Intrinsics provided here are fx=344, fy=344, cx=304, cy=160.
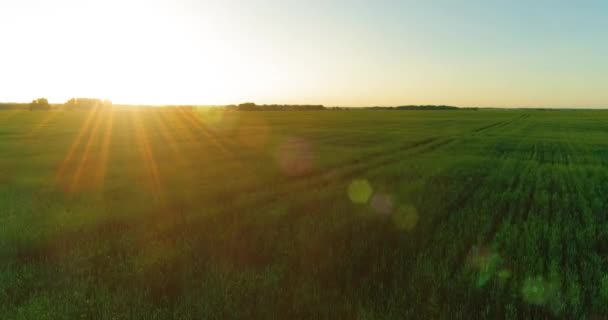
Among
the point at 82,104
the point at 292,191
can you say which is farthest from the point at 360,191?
the point at 82,104

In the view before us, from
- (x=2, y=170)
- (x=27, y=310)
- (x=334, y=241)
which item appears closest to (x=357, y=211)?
(x=334, y=241)

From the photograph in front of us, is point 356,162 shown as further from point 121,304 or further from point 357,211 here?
point 121,304

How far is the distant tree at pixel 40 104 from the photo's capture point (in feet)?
395

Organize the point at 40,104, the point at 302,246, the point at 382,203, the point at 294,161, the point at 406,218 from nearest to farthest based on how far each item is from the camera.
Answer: the point at 302,246
the point at 406,218
the point at 382,203
the point at 294,161
the point at 40,104

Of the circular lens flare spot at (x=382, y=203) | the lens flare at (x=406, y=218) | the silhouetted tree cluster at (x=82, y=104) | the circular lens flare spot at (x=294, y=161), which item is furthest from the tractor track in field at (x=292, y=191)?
the silhouetted tree cluster at (x=82, y=104)

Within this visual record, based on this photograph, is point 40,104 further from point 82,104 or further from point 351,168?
point 351,168

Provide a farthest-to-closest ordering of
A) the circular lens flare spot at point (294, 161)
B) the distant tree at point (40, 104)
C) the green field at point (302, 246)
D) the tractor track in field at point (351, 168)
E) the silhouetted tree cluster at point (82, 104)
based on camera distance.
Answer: the silhouetted tree cluster at point (82, 104)
the distant tree at point (40, 104)
the circular lens flare spot at point (294, 161)
the tractor track in field at point (351, 168)
the green field at point (302, 246)

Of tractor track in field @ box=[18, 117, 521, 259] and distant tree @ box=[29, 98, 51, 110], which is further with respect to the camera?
distant tree @ box=[29, 98, 51, 110]

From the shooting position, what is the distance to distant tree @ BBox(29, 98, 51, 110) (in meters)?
120

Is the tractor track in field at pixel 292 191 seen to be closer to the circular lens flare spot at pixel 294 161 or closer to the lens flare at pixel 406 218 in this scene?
the lens flare at pixel 406 218

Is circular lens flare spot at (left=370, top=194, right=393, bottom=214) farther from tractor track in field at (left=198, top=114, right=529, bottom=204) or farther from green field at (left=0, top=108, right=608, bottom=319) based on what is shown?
tractor track in field at (left=198, top=114, right=529, bottom=204)

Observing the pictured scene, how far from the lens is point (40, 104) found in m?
121

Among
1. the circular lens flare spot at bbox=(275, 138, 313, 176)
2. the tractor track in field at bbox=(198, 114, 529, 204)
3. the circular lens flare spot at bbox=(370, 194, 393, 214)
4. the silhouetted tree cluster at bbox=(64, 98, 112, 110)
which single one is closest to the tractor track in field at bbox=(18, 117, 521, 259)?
the tractor track in field at bbox=(198, 114, 529, 204)

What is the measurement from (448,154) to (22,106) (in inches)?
6439
